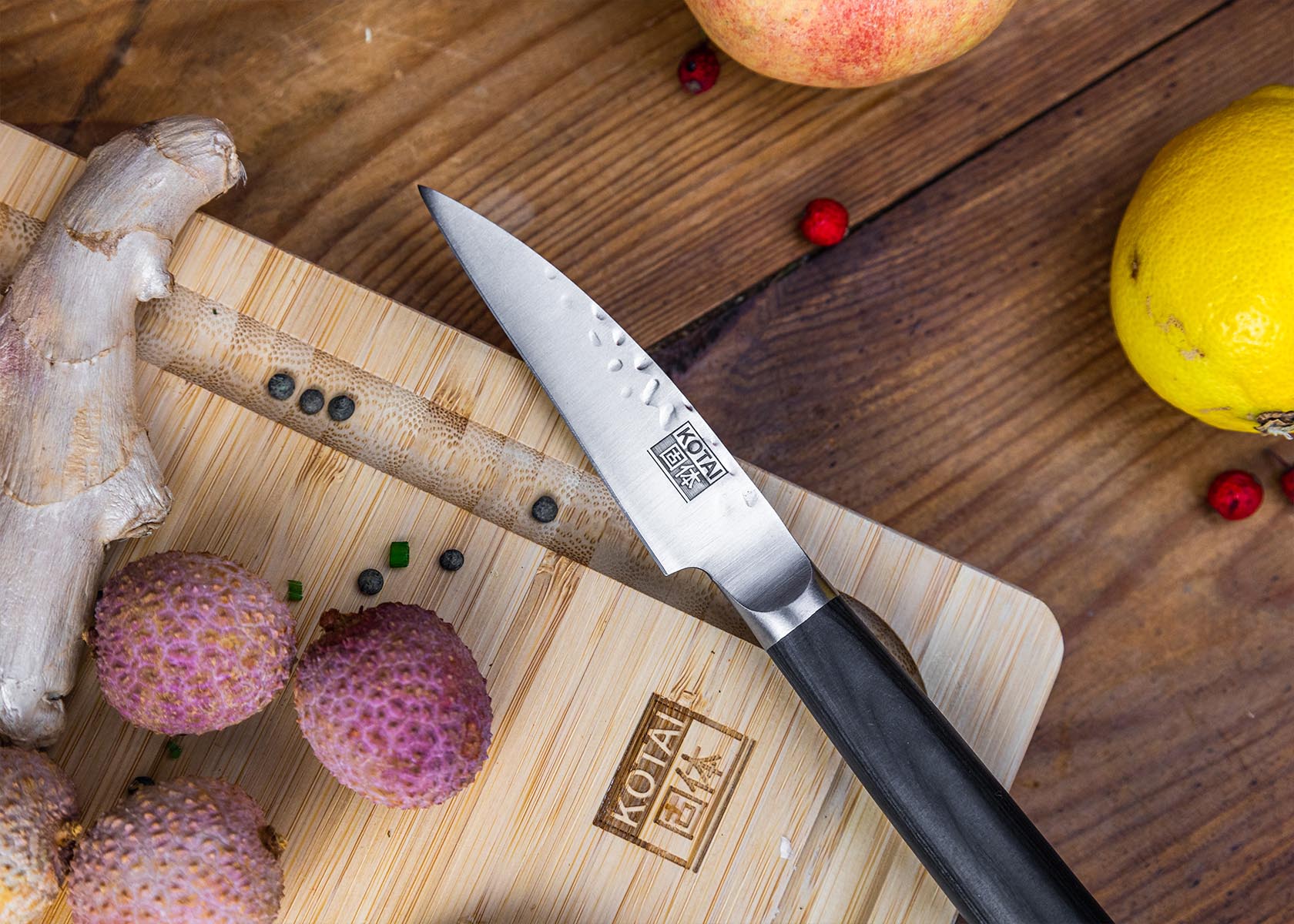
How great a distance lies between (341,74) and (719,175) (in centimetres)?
40

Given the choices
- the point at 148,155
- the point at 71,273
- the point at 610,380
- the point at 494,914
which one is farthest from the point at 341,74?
the point at 494,914

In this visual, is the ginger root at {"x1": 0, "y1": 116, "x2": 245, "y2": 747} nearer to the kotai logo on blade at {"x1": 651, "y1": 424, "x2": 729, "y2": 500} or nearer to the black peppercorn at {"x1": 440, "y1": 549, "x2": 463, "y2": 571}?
the black peppercorn at {"x1": 440, "y1": 549, "x2": 463, "y2": 571}

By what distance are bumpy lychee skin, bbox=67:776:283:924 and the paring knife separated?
41cm

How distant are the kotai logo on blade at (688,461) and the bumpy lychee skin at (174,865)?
0.45 m

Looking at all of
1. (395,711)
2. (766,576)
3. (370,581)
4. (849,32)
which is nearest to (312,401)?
(370,581)

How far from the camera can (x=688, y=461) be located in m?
0.87

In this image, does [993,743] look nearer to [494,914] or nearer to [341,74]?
[494,914]

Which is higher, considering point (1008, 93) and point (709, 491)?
point (1008, 93)

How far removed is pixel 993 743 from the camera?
903mm

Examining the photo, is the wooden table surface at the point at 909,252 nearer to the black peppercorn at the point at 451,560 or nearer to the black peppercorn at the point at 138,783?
the black peppercorn at the point at 451,560

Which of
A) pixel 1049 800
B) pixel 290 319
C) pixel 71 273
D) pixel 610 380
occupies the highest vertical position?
pixel 71 273

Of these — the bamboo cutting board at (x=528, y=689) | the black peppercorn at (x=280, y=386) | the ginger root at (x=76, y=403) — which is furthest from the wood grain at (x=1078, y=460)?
the ginger root at (x=76, y=403)

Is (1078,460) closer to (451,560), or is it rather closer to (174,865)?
(451,560)

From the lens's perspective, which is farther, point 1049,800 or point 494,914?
point 1049,800
